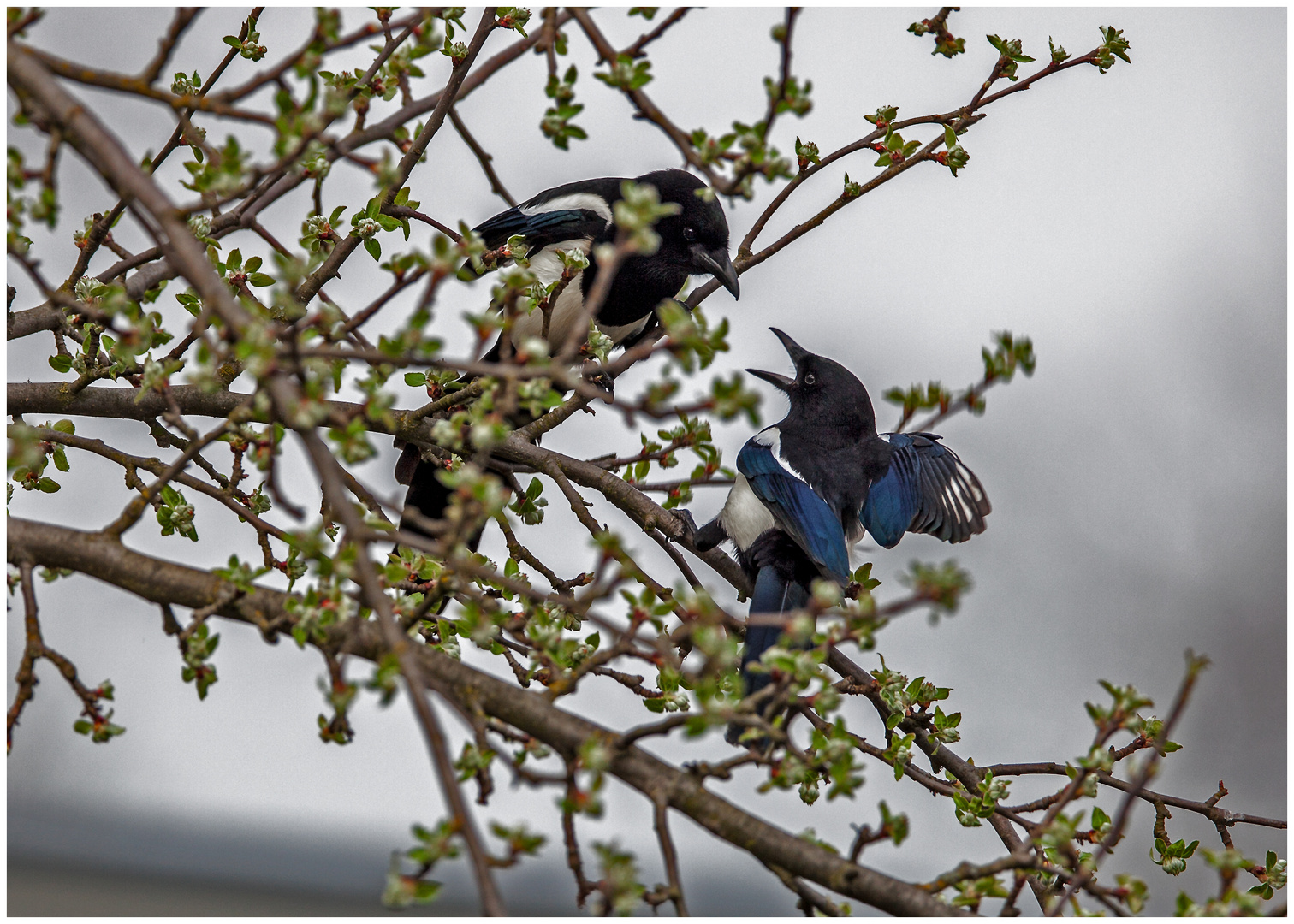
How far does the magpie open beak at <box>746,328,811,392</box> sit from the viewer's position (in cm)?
114

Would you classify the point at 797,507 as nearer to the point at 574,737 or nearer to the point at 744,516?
the point at 744,516

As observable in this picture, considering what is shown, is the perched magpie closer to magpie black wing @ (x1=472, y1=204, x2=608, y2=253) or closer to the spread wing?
magpie black wing @ (x1=472, y1=204, x2=608, y2=253)

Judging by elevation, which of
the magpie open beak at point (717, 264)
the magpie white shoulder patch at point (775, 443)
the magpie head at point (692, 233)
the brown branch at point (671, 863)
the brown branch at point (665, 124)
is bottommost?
the brown branch at point (671, 863)

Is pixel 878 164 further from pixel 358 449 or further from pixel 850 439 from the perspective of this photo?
pixel 358 449

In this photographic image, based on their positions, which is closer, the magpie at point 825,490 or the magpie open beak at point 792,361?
the magpie at point 825,490

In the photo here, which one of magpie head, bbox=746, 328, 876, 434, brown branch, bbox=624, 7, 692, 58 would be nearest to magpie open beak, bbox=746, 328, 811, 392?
magpie head, bbox=746, 328, 876, 434

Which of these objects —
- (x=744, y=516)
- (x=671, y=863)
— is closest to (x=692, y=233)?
(x=744, y=516)

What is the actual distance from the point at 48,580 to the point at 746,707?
0.47 m

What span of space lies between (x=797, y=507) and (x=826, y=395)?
0.19m

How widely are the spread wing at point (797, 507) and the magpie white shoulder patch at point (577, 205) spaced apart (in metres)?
0.29

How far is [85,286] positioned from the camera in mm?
736

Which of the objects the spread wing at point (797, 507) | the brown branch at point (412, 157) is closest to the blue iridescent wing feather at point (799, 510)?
the spread wing at point (797, 507)

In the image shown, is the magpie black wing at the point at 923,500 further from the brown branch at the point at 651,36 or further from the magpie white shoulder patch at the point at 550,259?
the brown branch at the point at 651,36

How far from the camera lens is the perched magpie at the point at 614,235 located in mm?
1106
